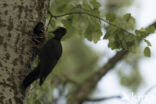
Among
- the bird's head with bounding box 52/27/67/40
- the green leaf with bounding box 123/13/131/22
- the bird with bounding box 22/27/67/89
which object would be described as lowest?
the bird with bounding box 22/27/67/89

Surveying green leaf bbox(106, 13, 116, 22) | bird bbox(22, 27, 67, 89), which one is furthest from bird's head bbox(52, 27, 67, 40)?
green leaf bbox(106, 13, 116, 22)

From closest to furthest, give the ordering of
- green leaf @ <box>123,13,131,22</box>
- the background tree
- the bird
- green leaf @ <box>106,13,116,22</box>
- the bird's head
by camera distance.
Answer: the background tree, the bird, green leaf @ <box>106,13,116,22</box>, green leaf @ <box>123,13,131,22</box>, the bird's head

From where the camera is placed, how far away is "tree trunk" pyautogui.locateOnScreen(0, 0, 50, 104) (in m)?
2.97

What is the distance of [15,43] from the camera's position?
3.17 metres

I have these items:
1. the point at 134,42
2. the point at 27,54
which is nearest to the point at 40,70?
the point at 27,54

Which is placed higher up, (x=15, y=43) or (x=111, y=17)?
(x=111, y=17)

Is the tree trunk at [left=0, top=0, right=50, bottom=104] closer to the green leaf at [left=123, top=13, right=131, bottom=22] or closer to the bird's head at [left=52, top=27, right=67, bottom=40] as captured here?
the bird's head at [left=52, top=27, right=67, bottom=40]

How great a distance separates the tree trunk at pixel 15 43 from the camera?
2.97m

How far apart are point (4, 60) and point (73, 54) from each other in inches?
299

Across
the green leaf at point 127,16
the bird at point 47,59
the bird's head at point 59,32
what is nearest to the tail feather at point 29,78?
the bird at point 47,59

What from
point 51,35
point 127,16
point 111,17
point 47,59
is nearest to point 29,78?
point 47,59

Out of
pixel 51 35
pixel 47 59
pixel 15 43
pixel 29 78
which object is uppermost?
pixel 51 35

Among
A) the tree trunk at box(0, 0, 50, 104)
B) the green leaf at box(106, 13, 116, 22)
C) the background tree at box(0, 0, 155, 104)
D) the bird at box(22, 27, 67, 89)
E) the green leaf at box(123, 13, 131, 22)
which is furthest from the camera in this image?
the green leaf at box(123, 13, 131, 22)

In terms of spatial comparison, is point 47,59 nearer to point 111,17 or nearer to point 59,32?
point 59,32
